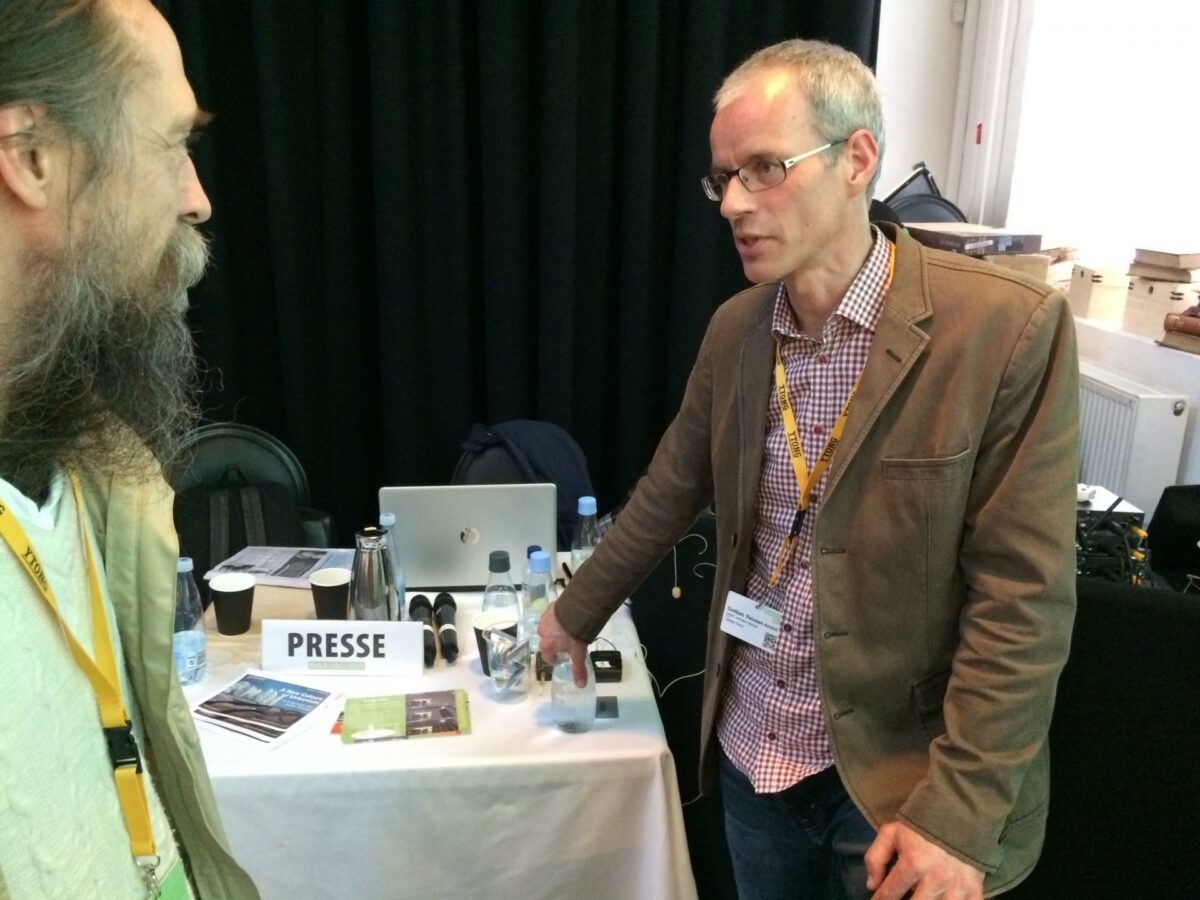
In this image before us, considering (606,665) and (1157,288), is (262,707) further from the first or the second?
(1157,288)

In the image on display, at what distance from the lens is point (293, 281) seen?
9.64ft

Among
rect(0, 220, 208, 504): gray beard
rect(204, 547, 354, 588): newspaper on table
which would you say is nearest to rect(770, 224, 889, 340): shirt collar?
rect(0, 220, 208, 504): gray beard

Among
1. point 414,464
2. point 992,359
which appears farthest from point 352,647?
point 414,464

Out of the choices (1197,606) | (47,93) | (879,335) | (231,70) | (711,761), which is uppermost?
(231,70)

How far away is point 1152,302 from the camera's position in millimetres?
2406

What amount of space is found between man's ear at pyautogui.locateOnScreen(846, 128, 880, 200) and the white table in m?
0.89

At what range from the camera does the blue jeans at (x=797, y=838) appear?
3.94 feet

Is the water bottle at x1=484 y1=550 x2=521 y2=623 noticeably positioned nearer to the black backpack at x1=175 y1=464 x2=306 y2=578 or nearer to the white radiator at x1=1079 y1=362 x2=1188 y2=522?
the black backpack at x1=175 y1=464 x2=306 y2=578

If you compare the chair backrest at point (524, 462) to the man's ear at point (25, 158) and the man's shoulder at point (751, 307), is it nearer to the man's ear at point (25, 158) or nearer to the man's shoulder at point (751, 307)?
the man's shoulder at point (751, 307)

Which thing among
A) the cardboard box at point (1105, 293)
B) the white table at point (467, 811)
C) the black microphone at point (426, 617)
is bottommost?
the white table at point (467, 811)

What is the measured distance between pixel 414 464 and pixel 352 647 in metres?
1.55

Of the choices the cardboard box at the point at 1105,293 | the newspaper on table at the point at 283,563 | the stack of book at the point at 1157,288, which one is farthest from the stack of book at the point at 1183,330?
the newspaper on table at the point at 283,563

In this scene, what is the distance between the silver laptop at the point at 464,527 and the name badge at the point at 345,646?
1.05 ft

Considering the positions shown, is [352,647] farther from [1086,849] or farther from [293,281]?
[293,281]
